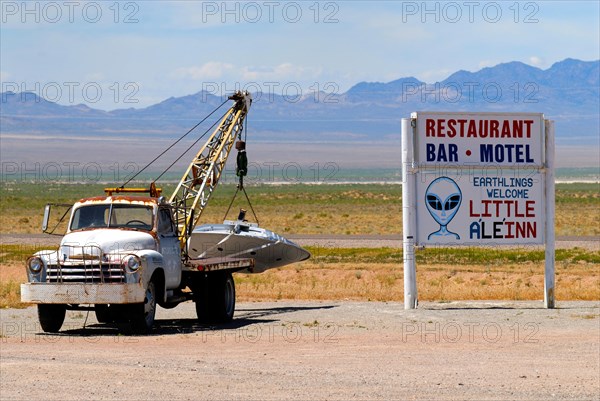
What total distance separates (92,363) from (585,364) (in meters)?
6.15

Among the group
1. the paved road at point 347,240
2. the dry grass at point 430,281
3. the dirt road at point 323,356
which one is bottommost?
the dry grass at point 430,281

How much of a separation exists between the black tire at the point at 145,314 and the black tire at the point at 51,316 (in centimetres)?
126

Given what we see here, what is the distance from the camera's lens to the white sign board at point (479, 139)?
2261 centimetres

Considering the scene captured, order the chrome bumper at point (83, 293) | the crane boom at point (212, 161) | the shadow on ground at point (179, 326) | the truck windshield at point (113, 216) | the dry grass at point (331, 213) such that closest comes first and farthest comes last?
1. the chrome bumper at point (83, 293)
2. the shadow on ground at point (179, 326)
3. the truck windshield at point (113, 216)
4. the crane boom at point (212, 161)
5. the dry grass at point (331, 213)

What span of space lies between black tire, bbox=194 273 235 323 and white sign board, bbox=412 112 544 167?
438 cm

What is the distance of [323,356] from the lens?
16.1 m

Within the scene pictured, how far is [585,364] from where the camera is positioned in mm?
15422

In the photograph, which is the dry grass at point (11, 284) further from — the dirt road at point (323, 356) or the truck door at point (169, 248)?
the truck door at point (169, 248)

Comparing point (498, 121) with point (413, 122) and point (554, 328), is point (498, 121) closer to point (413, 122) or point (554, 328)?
point (413, 122)

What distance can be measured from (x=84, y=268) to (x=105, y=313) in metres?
1.63

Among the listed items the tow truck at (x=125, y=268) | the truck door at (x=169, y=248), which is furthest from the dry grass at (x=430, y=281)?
the truck door at (x=169, y=248)

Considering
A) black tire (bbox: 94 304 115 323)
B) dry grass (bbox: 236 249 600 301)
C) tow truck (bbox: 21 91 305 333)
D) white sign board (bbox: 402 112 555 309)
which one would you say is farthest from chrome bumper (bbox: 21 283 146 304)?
dry grass (bbox: 236 249 600 301)

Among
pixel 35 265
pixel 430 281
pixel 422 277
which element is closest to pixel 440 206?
pixel 35 265

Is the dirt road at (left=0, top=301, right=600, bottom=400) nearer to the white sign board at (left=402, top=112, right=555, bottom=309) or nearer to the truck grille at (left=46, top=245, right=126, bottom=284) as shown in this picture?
the truck grille at (left=46, top=245, right=126, bottom=284)
